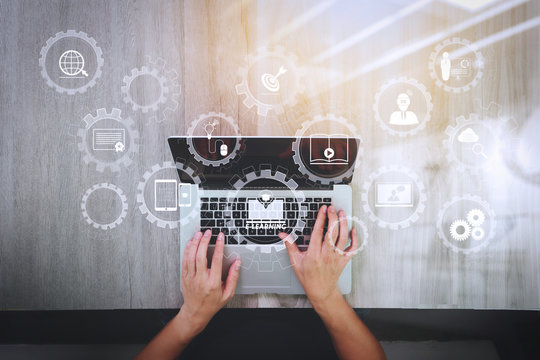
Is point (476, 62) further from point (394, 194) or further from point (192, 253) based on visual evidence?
point (192, 253)

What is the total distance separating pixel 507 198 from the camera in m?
0.91

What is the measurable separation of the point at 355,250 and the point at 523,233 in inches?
20.6

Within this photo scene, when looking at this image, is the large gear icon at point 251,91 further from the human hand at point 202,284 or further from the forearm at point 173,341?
the forearm at point 173,341

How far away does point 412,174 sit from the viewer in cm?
91

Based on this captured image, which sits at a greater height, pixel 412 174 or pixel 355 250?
pixel 412 174

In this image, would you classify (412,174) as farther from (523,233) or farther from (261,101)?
(261,101)

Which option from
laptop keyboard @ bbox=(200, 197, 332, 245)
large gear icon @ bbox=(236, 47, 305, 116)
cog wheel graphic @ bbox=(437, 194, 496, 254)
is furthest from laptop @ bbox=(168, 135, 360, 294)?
cog wheel graphic @ bbox=(437, 194, 496, 254)

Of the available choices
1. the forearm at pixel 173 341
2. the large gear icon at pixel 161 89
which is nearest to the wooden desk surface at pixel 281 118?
the large gear icon at pixel 161 89

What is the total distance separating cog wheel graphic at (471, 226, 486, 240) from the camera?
90cm

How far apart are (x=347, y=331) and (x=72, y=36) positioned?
1.20 meters

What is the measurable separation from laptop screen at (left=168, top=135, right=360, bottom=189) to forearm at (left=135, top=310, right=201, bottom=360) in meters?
0.41

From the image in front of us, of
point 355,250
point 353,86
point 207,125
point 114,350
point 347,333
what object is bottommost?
point 114,350

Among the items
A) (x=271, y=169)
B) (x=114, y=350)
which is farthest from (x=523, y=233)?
(x=114, y=350)

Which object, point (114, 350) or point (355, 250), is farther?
point (114, 350)
